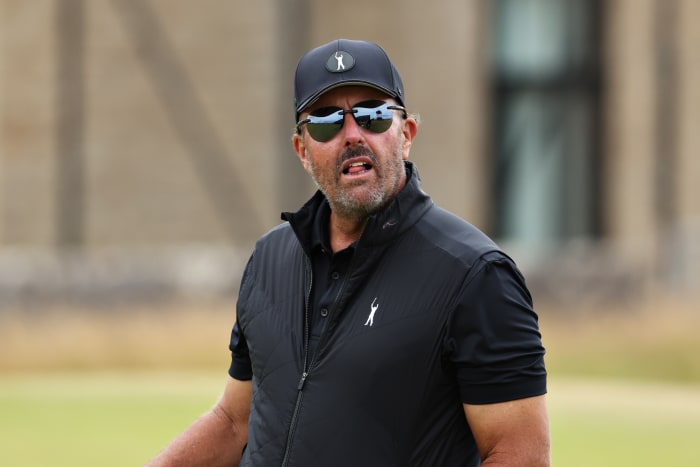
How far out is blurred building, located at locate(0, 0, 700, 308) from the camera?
20125 millimetres

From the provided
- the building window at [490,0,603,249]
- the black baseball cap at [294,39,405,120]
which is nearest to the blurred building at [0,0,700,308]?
the building window at [490,0,603,249]

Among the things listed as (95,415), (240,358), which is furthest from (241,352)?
(95,415)

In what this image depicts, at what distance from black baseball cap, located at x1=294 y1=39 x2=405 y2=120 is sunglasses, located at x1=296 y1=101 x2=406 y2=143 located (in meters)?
0.04

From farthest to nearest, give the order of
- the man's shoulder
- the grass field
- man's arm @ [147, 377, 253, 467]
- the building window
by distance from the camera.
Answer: the building window, the grass field, man's arm @ [147, 377, 253, 467], the man's shoulder

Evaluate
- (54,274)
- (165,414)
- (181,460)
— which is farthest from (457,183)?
(181,460)

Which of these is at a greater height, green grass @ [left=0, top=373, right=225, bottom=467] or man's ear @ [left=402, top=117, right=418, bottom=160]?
man's ear @ [left=402, top=117, right=418, bottom=160]

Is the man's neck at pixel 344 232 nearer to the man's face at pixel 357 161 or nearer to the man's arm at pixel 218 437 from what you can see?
the man's face at pixel 357 161

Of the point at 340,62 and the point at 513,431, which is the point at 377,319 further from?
the point at 340,62

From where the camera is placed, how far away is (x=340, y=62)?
3.29 meters

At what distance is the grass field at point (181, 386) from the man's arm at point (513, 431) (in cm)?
741

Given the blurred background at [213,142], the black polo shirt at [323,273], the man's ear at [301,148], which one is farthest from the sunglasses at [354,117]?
the blurred background at [213,142]

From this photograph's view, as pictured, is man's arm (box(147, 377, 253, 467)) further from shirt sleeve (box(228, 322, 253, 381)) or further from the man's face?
the man's face

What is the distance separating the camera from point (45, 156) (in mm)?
20734

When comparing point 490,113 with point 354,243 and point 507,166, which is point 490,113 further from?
point 354,243
